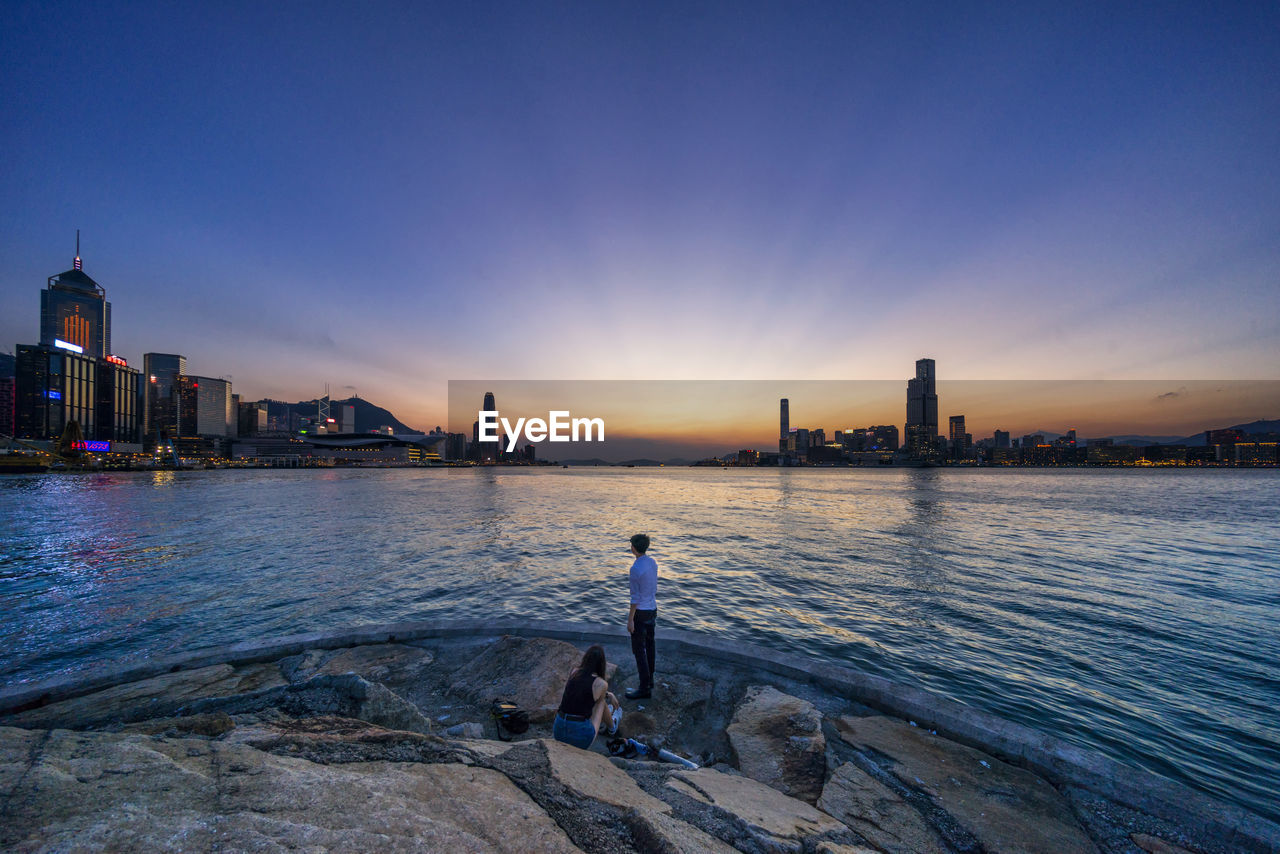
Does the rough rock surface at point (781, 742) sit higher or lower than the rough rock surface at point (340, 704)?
lower

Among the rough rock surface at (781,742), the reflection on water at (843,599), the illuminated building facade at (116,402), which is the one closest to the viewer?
the rough rock surface at (781,742)

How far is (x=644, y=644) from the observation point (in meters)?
6.83

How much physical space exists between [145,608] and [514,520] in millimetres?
22549

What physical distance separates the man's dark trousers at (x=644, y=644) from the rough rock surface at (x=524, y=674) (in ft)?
1.70

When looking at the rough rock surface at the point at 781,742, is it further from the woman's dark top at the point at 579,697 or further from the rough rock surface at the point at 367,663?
the rough rock surface at the point at 367,663

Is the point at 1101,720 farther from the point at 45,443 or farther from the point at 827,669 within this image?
the point at 45,443

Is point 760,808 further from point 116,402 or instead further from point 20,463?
point 116,402

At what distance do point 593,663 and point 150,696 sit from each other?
5929mm

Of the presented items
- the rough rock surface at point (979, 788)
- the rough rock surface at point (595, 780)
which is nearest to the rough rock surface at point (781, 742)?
the rough rock surface at point (979, 788)

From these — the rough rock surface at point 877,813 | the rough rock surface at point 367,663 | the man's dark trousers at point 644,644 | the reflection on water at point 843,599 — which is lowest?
the reflection on water at point 843,599

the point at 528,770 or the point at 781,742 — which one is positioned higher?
the point at 528,770

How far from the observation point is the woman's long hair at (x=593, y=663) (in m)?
5.28

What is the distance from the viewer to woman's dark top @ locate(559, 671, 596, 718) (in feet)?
16.7

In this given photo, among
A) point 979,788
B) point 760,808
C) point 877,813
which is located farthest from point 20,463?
point 979,788
